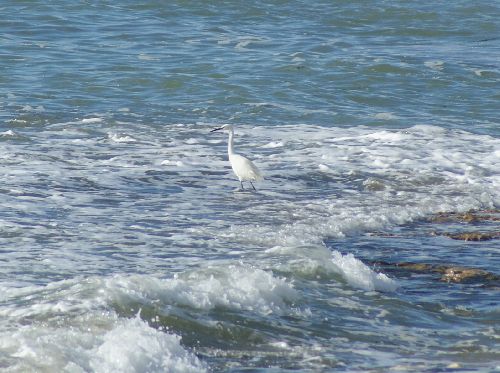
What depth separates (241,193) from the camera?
9.57m

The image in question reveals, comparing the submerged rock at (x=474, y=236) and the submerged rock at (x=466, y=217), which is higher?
the submerged rock at (x=474, y=236)

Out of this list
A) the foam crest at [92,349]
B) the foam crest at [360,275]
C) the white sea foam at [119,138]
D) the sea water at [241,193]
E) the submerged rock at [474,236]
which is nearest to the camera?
the foam crest at [92,349]

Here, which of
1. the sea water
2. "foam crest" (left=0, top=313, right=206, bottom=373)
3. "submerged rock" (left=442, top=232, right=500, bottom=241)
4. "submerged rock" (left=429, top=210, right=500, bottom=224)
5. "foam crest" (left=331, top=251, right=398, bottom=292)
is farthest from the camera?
"submerged rock" (left=429, top=210, right=500, bottom=224)

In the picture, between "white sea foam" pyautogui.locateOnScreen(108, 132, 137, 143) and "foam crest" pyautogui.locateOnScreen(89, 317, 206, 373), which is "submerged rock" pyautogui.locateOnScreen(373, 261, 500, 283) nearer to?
"foam crest" pyautogui.locateOnScreen(89, 317, 206, 373)

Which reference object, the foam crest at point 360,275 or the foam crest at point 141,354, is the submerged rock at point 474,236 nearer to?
the foam crest at point 360,275

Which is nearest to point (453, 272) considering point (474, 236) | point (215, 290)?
point (474, 236)

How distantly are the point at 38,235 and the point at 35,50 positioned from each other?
421 inches

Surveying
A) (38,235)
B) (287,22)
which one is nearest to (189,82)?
(287,22)

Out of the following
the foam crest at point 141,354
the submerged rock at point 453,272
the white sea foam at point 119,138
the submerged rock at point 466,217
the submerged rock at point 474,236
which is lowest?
the white sea foam at point 119,138

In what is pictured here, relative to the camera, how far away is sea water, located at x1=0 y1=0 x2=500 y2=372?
5.68m

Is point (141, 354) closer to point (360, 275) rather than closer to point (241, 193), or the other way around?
point (360, 275)

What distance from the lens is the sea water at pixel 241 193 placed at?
5680mm

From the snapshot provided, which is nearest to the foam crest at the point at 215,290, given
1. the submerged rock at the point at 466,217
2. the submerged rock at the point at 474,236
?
the submerged rock at the point at 474,236

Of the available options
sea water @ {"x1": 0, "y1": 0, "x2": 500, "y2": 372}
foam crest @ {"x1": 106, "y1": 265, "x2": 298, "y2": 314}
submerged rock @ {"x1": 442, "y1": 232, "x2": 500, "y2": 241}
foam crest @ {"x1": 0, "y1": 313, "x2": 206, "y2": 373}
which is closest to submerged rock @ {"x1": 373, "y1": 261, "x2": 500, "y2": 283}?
sea water @ {"x1": 0, "y1": 0, "x2": 500, "y2": 372}
